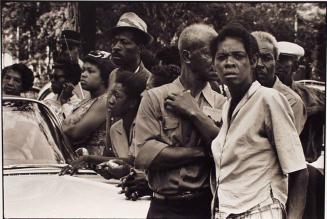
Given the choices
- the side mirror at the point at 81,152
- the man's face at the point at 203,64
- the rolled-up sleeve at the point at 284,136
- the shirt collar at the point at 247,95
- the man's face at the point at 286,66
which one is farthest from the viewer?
the side mirror at the point at 81,152

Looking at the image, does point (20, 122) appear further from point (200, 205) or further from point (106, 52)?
point (200, 205)

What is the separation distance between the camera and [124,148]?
182 inches

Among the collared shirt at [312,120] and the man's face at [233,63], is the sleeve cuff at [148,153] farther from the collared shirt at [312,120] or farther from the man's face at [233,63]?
the collared shirt at [312,120]

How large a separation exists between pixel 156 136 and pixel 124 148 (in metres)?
0.29

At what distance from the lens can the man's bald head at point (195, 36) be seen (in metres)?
4.50

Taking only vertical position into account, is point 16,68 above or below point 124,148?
above

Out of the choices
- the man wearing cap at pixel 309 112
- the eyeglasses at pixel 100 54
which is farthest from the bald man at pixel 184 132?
the man wearing cap at pixel 309 112

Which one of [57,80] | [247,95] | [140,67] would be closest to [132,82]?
[140,67]

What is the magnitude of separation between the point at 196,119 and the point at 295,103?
77 cm

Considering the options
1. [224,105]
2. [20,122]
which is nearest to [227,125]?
[224,105]

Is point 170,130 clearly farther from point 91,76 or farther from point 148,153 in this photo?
point 91,76

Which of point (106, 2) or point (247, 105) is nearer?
point (247, 105)

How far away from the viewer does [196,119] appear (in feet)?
14.7

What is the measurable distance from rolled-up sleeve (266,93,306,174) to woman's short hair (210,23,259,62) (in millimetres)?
373
